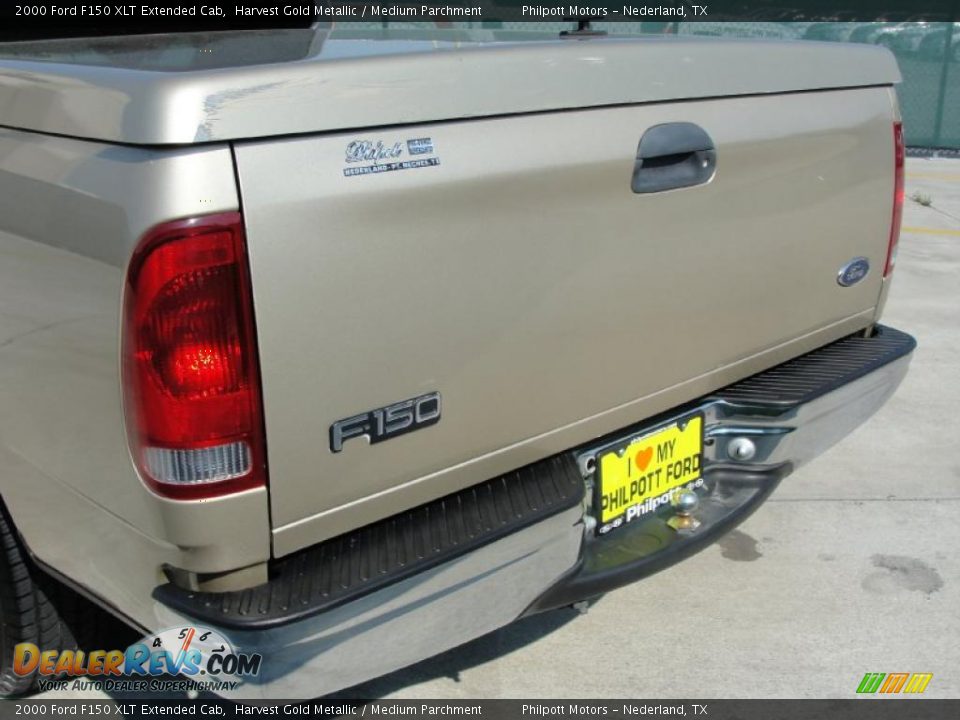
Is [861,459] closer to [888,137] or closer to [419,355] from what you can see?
[888,137]

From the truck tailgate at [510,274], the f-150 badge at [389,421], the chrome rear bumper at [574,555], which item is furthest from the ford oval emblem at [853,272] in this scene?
the f-150 badge at [389,421]

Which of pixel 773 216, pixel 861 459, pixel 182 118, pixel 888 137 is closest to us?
pixel 182 118

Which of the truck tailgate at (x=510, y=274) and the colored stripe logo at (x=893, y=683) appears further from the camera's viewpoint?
the colored stripe logo at (x=893, y=683)

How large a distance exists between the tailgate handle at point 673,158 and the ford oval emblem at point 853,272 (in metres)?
0.76

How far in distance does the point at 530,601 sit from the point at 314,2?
2273mm

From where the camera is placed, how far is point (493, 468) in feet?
7.57

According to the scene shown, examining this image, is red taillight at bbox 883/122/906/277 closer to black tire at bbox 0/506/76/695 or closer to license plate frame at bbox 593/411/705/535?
license plate frame at bbox 593/411/705/535

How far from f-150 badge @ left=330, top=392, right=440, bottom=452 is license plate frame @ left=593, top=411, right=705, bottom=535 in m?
0.58

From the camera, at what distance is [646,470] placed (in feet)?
8.63

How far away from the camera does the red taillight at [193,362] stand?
5.80ft

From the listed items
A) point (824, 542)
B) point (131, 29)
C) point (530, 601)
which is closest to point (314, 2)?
point (131, 29)

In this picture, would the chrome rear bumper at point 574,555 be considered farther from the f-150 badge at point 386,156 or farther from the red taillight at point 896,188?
the f-150 badge at point 386,156

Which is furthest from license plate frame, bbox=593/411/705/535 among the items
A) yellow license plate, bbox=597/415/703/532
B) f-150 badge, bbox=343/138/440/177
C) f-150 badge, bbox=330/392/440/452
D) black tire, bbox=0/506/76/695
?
black tire, bbox=0/506/76/695

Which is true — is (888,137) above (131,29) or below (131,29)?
below
